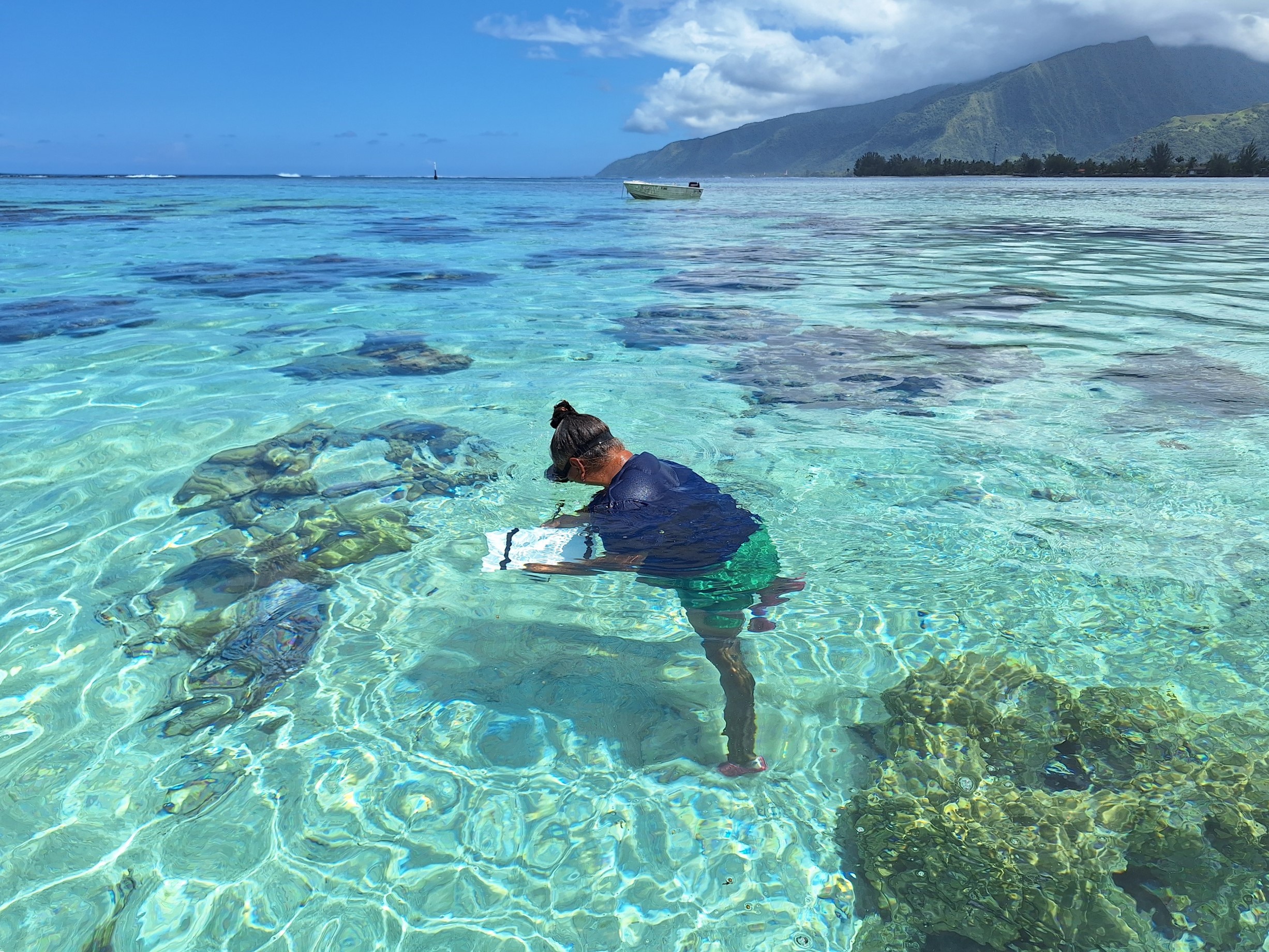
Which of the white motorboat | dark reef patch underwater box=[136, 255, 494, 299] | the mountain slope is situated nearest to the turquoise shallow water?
dark reef patch underwater box=[136, 255, 494, 299]

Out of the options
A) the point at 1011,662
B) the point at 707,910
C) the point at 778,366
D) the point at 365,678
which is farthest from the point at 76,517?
the point at 778,366

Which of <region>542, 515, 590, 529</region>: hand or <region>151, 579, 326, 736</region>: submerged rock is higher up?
<region>542, 515, 590, 529</region>: hand

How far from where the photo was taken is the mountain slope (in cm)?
15262

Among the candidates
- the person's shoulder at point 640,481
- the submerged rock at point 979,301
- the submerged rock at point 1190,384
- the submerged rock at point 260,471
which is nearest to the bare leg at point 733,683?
the person's shoulder at point 640,481

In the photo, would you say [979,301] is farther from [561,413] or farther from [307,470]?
[307,470]

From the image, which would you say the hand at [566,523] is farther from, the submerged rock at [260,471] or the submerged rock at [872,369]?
the submerged rock at [872,369]

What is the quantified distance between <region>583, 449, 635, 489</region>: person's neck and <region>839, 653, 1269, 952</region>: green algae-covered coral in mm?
1945

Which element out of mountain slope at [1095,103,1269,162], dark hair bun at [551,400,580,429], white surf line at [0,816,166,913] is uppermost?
mountain slope at [1095,103,1269,162]

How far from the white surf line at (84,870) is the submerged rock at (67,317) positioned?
34.6ft

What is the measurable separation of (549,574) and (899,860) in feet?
8.55

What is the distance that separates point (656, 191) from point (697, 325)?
158 feet

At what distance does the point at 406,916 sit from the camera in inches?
102

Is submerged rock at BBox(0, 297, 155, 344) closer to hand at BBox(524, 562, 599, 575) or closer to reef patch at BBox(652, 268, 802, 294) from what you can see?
reef patch at BBox(652, 268, 802, 294)

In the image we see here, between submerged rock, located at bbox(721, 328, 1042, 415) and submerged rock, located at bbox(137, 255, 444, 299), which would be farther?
submerged rock, located at bbox(137, 255, 444, 299)
